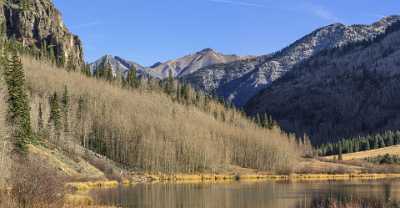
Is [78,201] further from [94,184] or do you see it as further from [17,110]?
[94,184]

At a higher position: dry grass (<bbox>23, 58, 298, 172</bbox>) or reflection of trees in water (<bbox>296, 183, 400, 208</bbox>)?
dry grass (<bbox>23, 58, 298, 172</bbox>)

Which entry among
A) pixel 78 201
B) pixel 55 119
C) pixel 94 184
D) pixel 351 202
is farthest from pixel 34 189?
pixel 55 119

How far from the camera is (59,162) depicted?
112 meters

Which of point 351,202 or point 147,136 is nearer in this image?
point 351,202

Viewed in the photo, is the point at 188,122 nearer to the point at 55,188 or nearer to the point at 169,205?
the point at 169,205

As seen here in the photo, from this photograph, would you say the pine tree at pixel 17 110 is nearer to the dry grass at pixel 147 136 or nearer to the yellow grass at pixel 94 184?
the yellow grass at pixel 94 184

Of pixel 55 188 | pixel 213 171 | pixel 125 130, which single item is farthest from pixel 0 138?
pixel 213 171

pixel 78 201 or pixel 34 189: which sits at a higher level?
pixel 34 189

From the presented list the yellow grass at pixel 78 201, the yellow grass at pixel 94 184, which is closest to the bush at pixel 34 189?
the yellow grass at pixel 78 201

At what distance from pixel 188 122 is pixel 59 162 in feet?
280

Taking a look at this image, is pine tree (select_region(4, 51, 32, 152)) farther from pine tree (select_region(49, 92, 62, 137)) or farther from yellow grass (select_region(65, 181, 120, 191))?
pine tree (select_region(49, 92, 62, 137))

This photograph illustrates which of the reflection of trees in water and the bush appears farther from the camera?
the reflection of trees in water

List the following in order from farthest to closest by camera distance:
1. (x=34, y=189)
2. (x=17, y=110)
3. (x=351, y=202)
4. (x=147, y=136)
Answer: (x=147, y=136) → (x=17, y=110) → (x=351, y=202) → (x=34, y=189)

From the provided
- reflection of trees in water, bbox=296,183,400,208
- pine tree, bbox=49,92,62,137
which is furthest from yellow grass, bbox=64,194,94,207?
pine tree, bbox=49,92,62,137
